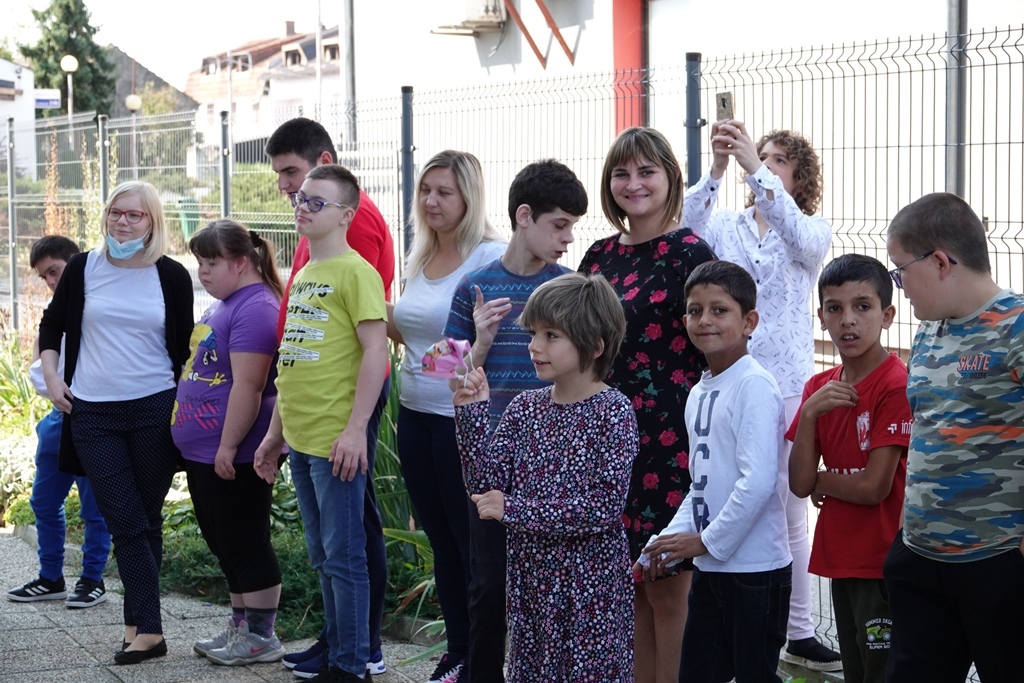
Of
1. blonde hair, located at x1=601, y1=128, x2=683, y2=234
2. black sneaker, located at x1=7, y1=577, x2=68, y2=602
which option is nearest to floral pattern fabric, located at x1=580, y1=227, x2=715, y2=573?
blonde hair, located at x1=601, y1=128, x2=683, y2=234

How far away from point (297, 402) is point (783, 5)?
877 centimetres

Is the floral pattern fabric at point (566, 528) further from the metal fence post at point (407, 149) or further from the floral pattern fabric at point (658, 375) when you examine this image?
the metal fence post at point (407, 149)

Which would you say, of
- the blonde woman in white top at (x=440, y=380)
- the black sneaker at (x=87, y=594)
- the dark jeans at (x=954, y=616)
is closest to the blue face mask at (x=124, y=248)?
the blonde woman in white top at (x=440, y=380)

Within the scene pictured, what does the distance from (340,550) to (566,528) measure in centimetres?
153

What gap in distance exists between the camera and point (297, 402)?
14.9ft

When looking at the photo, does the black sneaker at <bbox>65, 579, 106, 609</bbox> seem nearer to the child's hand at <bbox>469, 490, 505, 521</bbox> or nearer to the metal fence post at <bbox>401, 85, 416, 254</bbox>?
the metal fence post at <bbox>401, 85, 416, 254</bbox>

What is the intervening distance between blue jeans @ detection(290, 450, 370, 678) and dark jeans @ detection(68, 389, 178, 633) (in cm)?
94

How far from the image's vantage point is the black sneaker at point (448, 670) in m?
4.47

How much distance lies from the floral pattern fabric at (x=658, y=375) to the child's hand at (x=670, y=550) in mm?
229

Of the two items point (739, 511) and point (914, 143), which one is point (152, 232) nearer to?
point (739, 511)

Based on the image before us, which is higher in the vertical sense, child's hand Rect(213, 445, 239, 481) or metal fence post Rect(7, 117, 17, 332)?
metal fence post Rect(7, 117, 17, 332)

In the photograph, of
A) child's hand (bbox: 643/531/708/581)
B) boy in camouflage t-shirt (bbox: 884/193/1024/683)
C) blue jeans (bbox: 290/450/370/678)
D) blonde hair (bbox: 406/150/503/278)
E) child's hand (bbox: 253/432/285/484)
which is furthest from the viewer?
child's hand (bbox: 253/432/285/484)

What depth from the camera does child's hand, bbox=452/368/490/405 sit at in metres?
3.30

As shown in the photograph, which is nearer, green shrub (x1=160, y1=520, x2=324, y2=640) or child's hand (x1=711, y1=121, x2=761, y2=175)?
child's hand (x1=711, y1=121, x2=761, y2=175)
